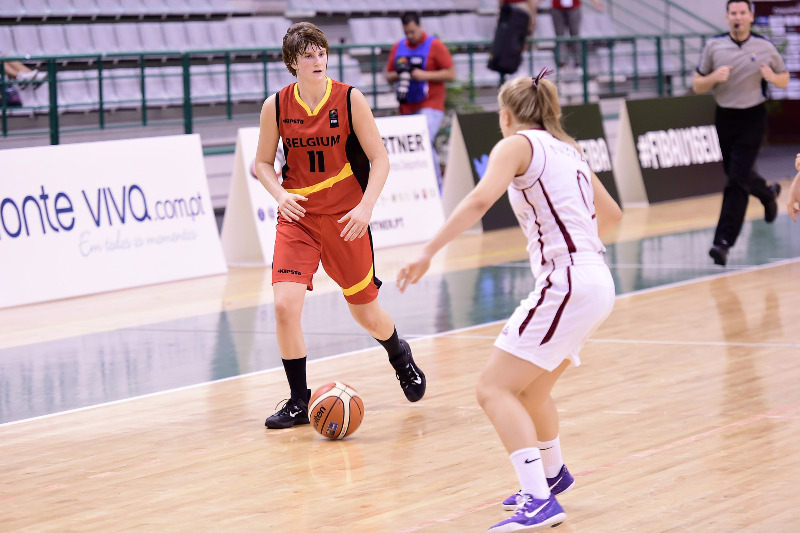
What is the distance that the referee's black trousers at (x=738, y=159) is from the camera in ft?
37.8

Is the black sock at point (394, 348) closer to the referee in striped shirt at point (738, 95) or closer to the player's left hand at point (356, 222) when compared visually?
the player's left hand at point (356, 222)

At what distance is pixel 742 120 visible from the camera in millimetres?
11555

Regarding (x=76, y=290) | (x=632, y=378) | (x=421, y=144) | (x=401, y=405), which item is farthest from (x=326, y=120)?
(x=421, y=144)

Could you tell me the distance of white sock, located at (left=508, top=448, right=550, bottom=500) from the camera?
14.4 ft

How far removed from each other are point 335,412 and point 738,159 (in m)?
6.83

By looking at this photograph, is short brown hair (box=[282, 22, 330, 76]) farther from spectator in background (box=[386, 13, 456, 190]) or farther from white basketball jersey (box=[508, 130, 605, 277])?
spectator in background (box=[386, 13, 456, 190])

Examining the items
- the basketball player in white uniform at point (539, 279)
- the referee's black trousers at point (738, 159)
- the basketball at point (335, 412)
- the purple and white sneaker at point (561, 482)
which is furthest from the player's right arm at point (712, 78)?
the purple and white sneaker at point (561, 482)

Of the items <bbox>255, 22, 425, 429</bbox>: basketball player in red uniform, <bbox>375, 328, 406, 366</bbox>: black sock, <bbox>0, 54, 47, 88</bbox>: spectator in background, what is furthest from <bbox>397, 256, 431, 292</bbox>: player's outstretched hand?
<bbox>0, 54, 47, 88</bbox>: spectator in background

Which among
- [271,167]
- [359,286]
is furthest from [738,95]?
[271,167]

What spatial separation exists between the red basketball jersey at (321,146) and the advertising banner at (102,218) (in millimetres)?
5321

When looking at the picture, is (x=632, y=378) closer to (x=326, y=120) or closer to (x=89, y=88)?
(x=326, y=120)

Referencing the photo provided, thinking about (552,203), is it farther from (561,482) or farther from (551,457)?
(561,482)

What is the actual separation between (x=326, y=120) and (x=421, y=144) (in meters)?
8.83

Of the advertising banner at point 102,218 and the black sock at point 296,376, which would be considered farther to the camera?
the advertising banner at point 102,218
